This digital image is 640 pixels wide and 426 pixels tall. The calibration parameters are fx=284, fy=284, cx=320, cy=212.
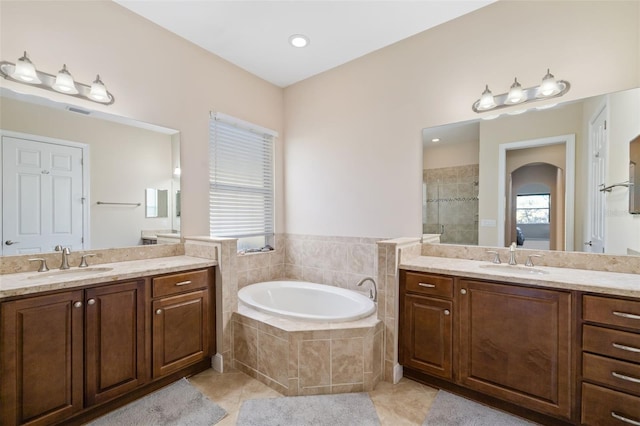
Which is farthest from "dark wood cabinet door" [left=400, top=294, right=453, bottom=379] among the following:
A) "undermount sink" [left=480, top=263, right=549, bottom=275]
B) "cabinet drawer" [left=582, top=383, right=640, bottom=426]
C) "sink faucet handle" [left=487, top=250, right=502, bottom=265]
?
"cabinet drawer" [left=582, top=383, right=640, bottom=426]

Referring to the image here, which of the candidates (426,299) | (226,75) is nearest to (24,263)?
(226,75)

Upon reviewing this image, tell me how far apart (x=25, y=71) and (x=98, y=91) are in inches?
14.6

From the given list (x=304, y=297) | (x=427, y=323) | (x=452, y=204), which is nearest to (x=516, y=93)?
(x=452, y=204)

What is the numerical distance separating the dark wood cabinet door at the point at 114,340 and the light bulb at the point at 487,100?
282 centimetres

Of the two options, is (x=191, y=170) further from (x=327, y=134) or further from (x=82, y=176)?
(x=327, y=134)

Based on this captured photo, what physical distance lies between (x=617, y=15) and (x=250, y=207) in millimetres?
3300

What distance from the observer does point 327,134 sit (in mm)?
A: 3178

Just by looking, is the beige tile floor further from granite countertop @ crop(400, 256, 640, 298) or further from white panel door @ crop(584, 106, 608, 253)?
white panel door @ crop(584, 106, 608, 253)

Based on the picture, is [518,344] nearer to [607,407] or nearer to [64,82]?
[607,407]

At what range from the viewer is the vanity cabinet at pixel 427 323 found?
76.9 inches

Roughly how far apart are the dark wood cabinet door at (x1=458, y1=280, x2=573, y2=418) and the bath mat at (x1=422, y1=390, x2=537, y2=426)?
0.12m

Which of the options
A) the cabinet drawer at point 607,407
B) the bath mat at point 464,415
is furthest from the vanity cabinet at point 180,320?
the cabinet drawer at point 607,407

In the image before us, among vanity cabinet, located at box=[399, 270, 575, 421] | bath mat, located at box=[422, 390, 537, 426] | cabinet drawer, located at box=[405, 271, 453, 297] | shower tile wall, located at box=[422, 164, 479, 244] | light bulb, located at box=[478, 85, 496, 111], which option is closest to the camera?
vanity cabinet, located at box=[399, 270, 575, 421]

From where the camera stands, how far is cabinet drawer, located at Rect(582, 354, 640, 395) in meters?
1.40
